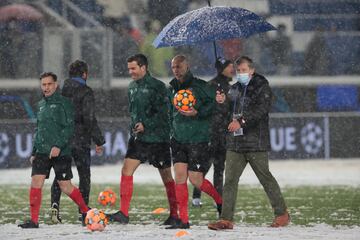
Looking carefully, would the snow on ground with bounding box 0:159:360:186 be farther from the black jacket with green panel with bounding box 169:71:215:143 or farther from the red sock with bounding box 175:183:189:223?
the red sock with bounding box 175:183:189:223

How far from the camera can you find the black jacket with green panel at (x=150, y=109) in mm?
11852

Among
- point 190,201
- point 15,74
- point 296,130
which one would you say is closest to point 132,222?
point 190,201

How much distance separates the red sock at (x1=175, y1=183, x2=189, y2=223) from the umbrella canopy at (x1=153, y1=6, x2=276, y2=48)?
147cm

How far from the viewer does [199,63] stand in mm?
28172

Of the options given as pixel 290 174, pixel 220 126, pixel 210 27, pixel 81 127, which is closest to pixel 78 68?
pixel 81 127

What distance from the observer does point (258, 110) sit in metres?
11.3

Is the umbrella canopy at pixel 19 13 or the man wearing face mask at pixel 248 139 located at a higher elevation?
the umbrella canopy at pixel 19 13

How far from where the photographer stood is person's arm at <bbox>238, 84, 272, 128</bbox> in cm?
1129

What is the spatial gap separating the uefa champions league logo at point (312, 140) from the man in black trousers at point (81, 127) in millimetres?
13240

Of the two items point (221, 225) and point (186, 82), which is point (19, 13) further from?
point (221, 225)

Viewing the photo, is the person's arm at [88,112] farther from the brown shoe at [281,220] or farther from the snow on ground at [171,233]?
the brown shoe at [281,220]

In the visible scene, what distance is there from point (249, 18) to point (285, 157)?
13.3 metres

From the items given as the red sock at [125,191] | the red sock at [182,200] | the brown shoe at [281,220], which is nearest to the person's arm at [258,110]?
the red sock at [182,200]

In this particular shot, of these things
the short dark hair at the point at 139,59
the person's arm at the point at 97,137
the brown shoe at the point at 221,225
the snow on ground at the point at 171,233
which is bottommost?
the snow on ground at the point at 171,233
